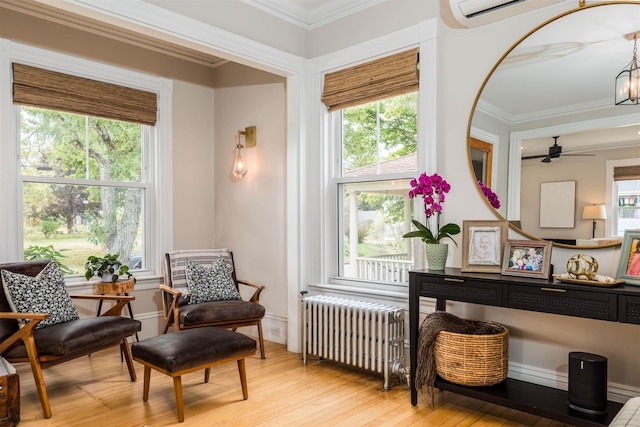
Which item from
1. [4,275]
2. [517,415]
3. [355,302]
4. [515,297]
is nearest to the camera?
[515,297]

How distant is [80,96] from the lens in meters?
3.90

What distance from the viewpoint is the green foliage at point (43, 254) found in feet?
12.1

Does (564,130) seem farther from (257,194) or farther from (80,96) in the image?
(80,96)

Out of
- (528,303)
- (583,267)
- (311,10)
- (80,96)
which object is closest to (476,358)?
(528,303)

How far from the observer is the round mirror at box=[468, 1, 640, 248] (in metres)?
2.45

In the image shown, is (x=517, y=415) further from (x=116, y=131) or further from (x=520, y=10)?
(x=116, y=131)

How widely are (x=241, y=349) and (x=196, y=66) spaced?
3.19 m

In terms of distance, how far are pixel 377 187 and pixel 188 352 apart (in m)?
1.95

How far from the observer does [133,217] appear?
14.3ft

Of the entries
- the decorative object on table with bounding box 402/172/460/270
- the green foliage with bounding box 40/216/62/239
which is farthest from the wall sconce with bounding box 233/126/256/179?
the decorative object on table with bounding box 402/172/460/270

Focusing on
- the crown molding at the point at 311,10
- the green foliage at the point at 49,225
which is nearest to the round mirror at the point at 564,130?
the crown molding at the point at 311,10

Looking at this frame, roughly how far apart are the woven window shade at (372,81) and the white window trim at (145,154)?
1.72 m

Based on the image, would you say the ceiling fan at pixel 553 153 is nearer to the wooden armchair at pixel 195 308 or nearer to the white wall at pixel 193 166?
the wooden armchair at pixel 195 308

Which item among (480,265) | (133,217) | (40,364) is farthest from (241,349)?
(133,217)
